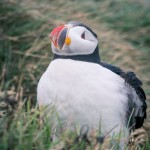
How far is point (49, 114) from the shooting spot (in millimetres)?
3273

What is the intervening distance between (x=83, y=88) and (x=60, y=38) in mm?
323

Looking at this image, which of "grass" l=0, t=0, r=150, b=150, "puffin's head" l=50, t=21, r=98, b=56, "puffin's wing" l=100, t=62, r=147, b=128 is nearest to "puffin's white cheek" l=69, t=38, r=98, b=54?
"puffin's head" l=50, t=21, r=98, b=56

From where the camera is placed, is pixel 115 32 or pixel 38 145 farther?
pixel 115 32

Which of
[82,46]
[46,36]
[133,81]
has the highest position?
[82,46]

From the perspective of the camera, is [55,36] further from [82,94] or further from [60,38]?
[82,94]

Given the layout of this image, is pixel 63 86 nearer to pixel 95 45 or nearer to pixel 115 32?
pixel 95 45

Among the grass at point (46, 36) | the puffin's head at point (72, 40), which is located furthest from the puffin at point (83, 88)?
the grass at point (46, 36)

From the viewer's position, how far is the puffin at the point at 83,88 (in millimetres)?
3455

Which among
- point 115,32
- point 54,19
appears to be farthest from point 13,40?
point 115,32

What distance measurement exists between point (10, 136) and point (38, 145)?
0.14 m

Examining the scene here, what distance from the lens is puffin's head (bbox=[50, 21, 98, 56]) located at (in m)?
3.55

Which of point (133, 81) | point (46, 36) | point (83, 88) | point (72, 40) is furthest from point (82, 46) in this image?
point (46, 36)

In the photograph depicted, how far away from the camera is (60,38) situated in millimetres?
3551

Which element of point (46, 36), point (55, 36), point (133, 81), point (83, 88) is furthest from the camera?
point (46, 36)
